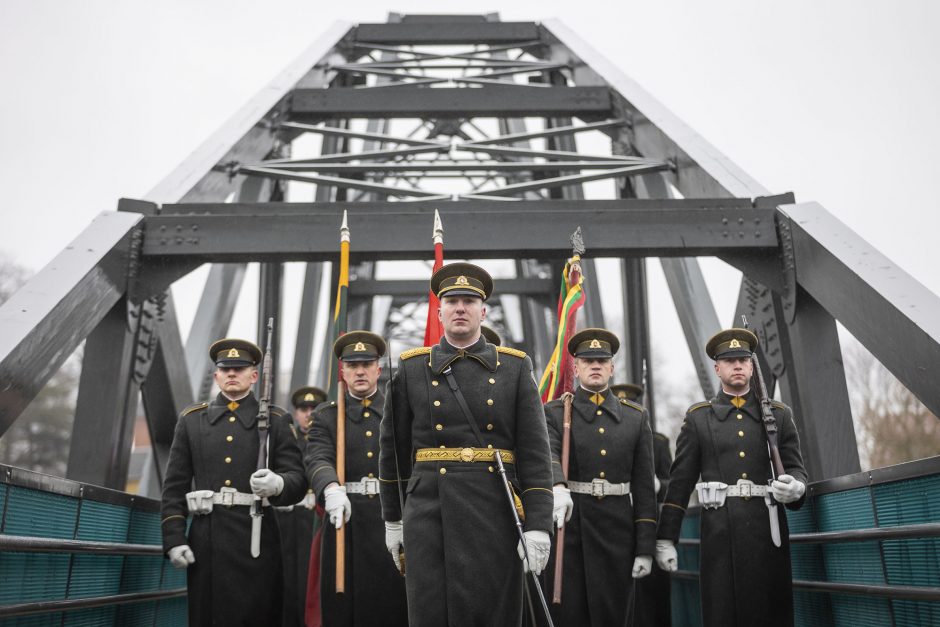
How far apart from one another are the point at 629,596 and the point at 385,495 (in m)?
2.13

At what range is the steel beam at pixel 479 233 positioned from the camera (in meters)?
6.61

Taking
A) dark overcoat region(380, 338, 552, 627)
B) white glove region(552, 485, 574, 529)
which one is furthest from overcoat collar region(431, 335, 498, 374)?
white glove region(552, 485, 574, 529)

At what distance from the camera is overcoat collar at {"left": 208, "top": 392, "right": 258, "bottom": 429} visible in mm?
5711

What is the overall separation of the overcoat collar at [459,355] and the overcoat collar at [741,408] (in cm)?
194

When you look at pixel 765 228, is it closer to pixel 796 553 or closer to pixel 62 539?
pixel 796 553

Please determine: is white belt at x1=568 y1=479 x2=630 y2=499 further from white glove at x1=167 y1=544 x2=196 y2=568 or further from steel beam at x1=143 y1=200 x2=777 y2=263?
white glove at x1=167 y1=544 x2=196 y2=568

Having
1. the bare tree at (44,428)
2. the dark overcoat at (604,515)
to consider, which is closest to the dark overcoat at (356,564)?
the dark overcoat at (604,515)

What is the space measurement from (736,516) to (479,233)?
104 inches

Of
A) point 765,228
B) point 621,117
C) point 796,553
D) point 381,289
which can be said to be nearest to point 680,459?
point 796,553

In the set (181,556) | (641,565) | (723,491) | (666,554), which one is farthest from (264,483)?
(723,491)

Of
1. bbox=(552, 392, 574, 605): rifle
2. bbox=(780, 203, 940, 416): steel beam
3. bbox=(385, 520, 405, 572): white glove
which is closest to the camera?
bbox=(385, 520, 405, 572): white glove

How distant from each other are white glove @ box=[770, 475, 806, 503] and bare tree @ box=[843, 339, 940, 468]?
20.4m

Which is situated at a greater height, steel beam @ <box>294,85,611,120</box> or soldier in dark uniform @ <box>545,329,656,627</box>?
steel beam @ <box>294,85,611,120</box>

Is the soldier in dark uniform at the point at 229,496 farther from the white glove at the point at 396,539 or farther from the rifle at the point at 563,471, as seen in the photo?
the rifle at the point at 563,471
